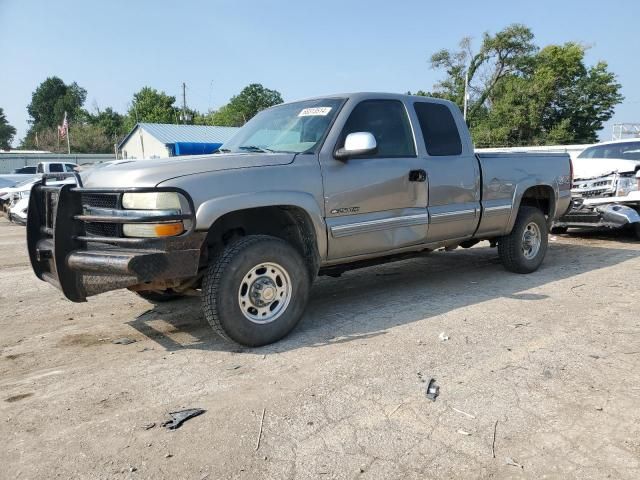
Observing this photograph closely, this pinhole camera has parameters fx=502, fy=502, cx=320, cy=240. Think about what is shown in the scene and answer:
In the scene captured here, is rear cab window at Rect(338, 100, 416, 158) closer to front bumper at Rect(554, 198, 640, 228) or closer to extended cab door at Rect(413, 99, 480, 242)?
extended cab door at Rect(413, 99, 480, 242)

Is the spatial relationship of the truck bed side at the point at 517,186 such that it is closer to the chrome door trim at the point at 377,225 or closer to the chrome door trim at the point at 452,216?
the chrome door trim at the point at 452,216

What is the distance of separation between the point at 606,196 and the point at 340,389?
7390 mm

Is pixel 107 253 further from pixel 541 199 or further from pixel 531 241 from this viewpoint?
pixel 541 199

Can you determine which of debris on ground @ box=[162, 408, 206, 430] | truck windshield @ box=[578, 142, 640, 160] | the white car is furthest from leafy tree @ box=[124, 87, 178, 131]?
debris on ground @ box=[162, 408, 206, 430]

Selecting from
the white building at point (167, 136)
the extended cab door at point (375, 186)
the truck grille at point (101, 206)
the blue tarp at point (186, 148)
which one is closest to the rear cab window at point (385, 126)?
the extended cab door at point (375, 186)

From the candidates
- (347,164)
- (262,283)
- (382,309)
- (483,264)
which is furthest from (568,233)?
(262,283)

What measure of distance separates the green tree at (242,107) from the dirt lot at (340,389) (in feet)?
225

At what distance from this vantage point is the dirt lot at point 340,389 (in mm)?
2371

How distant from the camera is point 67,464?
2.35 m

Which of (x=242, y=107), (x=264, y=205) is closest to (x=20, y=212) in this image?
(x=264, y=205)

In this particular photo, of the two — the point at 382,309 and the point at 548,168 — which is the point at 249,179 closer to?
the point at 382,309

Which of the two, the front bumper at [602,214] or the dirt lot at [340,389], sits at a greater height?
the front bumper at [602,214]

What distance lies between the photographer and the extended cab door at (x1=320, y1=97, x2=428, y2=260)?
162 inches

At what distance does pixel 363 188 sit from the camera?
4.25 m
